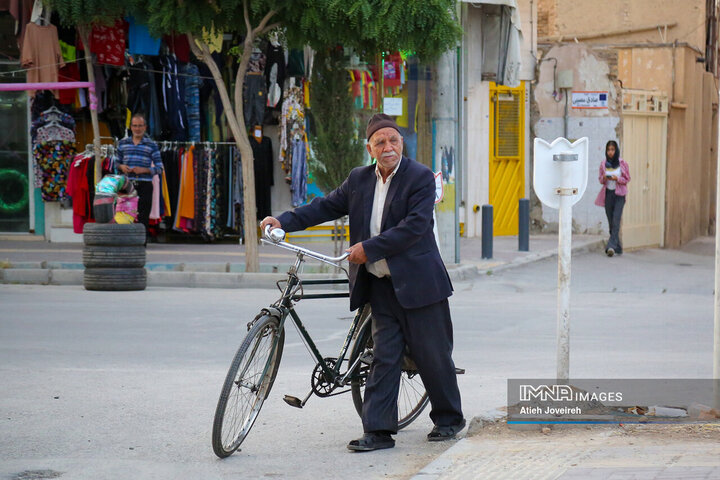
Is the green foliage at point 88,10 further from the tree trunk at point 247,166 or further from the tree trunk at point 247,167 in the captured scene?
the tree trunk at point 247,166

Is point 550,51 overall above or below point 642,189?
above

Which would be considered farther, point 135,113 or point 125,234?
point 135,113

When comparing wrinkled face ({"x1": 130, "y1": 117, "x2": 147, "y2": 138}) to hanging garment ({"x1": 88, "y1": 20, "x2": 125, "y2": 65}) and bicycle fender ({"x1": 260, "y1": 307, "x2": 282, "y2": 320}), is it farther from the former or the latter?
bicycle fender ({"x1": 260, "y1": 307, "x2": 282, "y2": 320})

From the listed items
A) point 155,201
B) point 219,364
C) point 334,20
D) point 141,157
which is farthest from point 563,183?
point 155,201

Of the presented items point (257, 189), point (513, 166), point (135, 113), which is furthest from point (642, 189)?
point (135, 113)

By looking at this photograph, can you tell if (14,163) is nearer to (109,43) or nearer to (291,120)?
(109,43)

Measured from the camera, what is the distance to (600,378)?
808 centimetres

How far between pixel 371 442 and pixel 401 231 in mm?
1143

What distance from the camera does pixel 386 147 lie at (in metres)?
5.98

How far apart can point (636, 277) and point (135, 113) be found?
27.6 feet

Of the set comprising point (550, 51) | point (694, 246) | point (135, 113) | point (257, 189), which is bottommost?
point (694, 246)

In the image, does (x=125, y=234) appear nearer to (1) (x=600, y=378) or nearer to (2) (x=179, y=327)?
(2) (x=179, y=327)

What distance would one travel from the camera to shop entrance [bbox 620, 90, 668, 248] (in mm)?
22828

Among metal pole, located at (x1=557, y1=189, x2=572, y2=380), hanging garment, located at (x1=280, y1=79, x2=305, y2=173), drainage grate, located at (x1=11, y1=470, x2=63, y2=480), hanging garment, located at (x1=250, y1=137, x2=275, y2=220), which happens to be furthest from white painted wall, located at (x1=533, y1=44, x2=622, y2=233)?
drainage grate, located at (x1=11, y1=470, x2=63, y2=480)
